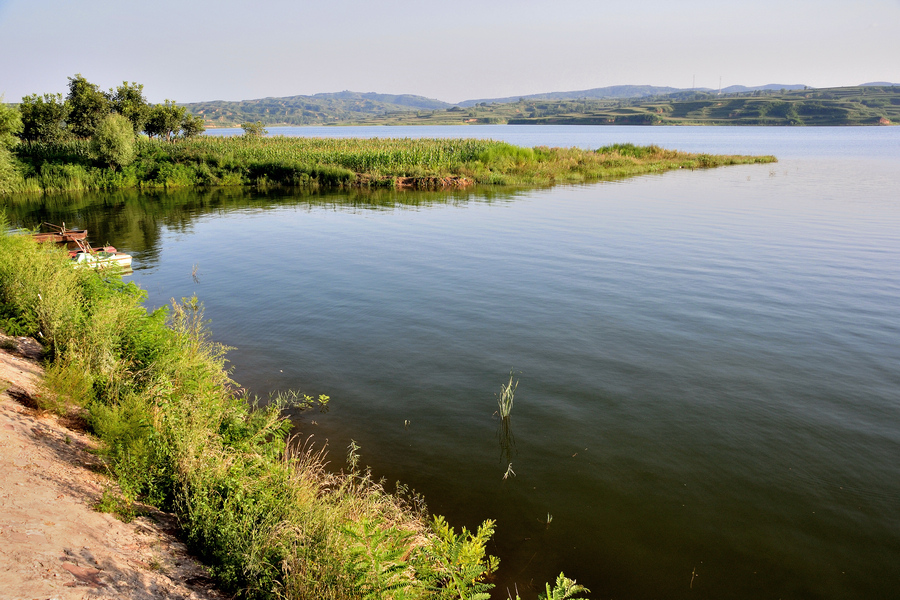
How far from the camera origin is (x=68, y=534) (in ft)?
14.8

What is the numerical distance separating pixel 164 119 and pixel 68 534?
59.4m

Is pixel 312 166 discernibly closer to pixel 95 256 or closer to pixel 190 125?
pixel 190 125

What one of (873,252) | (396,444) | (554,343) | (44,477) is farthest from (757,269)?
(44,477)

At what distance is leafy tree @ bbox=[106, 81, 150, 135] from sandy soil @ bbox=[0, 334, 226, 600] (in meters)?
55.4

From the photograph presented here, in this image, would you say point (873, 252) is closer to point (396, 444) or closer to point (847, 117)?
point (396, 444)

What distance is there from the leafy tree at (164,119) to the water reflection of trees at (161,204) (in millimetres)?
17004

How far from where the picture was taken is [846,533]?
21.6ft

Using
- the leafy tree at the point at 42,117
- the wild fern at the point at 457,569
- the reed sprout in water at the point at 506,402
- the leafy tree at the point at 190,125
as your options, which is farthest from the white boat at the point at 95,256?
the leafy tree at the point at 190,125

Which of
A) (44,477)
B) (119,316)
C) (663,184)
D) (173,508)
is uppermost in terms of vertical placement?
(663,184)

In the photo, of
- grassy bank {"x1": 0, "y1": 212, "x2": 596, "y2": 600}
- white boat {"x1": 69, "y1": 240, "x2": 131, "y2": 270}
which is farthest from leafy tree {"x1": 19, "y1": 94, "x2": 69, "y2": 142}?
grassy bank {"x1": 0, "y1": 212, "x2": 596, "y2": 600}

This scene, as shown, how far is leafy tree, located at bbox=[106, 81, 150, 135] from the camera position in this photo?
2016 inches

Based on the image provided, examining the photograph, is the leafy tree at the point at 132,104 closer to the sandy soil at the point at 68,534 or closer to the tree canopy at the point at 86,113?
the tree canopy at the point at 86,113

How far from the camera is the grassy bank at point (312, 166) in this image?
4150cm

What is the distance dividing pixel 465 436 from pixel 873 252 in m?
19.8
